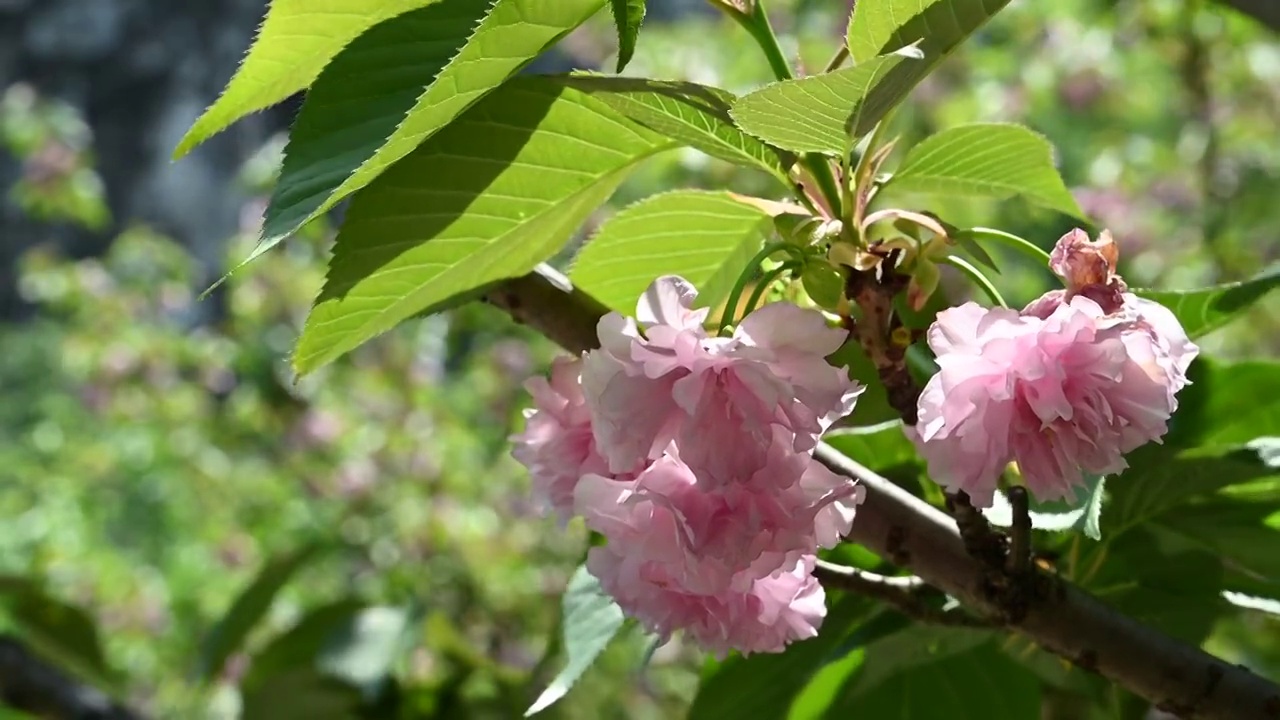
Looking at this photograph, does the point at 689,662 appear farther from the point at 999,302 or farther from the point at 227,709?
the point at 999,302

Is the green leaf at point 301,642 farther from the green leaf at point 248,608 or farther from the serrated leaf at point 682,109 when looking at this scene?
the serrated leaf at point 682,109

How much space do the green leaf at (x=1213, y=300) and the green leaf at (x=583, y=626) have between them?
0.94 feet

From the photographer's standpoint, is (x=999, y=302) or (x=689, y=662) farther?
(x=689, y=662)

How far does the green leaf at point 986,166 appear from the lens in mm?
498

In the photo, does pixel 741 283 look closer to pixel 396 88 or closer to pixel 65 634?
pixel 396 88

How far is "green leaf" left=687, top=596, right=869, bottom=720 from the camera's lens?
597 millimetres

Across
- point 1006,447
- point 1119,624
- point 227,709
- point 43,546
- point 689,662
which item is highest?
point 1006,447

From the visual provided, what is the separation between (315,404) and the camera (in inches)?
113

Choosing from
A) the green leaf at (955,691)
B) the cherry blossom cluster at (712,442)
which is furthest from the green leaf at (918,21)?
the green leaf at (955,691)

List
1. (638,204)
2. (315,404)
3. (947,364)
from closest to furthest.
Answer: (947,364), (638,204), (315,404)

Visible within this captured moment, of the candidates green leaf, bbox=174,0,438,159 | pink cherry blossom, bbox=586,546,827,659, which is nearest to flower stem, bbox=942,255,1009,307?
pink cherry blossom, bbox=586,546,827,659

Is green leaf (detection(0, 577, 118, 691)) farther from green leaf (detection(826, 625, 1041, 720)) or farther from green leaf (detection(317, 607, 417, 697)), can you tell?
green leaf (detection(826, 625, 1041, 720))

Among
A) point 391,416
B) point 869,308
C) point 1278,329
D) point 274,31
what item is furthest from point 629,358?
point 391,416

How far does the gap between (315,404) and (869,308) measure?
8.50 feet
